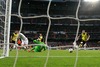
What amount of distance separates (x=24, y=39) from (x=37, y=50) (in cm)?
54

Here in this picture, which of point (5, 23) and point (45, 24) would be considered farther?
point (45, 24)

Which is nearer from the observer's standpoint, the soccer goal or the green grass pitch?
the green grass pitch

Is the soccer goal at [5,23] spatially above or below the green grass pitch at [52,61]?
above

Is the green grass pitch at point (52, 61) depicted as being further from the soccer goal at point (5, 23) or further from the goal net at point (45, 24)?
the soccer goal at point (5, 23)

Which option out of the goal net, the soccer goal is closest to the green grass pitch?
the goal net

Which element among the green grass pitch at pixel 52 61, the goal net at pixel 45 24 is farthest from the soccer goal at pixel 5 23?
the green grass pitch at pixel 52 61

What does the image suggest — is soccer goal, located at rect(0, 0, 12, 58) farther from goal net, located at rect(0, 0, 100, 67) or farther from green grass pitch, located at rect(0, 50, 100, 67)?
green grass pitch, located at rect(0, 50, 100, 67)

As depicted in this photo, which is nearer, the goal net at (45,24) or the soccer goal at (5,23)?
the goal net at (45,24)

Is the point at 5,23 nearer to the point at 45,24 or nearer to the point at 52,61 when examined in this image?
the point at 52,61

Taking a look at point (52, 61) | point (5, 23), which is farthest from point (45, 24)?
point (52, 61)

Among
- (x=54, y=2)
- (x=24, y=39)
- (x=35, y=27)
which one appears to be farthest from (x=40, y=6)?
(x=24, y=39)

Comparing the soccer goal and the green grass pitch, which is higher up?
the soccer goal

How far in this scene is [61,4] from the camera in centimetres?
649

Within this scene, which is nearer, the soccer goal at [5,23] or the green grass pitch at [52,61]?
the green grass pitch at [52,61]
